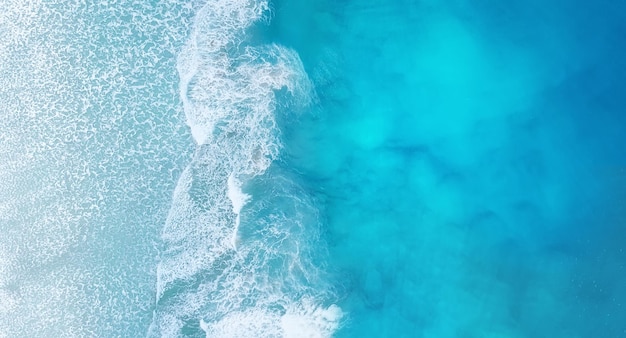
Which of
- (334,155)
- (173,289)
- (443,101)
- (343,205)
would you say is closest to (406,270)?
(343,205)

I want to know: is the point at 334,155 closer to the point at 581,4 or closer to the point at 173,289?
the point at 173,289

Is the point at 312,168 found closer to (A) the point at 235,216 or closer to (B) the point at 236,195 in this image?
(B) the point at 236,195

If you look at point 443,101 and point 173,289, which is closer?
point 173,289

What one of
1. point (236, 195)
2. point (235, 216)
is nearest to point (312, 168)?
point (236, 195)

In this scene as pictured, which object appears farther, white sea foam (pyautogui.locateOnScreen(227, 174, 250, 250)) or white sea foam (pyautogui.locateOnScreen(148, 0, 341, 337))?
white sea foam (pyautogui.locateOnScreen(227, 174, 250, 250))

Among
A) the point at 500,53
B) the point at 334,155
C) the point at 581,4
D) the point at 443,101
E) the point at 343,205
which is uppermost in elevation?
the point at 581,4
